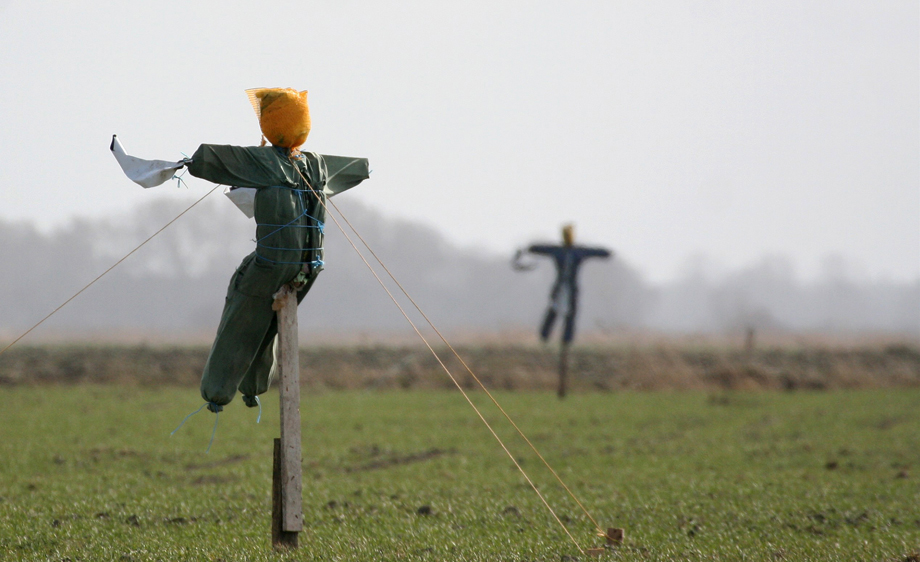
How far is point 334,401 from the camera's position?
17969 millimetres

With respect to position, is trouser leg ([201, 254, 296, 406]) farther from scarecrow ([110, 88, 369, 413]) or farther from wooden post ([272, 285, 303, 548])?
wooden post ([272, 285, 303, 548])

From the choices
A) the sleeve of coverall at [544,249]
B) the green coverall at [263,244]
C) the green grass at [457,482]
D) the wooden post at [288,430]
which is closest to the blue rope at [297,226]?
the green coverall at [263,244]

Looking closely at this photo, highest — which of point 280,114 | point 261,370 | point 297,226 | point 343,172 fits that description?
point 280,114

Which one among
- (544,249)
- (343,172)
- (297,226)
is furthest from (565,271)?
(297,226)

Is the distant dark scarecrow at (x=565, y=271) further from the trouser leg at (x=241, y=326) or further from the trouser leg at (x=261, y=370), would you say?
the trouser leg at (x=241, y=326)

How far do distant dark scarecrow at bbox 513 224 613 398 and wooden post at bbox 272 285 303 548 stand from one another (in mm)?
11555

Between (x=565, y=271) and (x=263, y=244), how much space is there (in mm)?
12772

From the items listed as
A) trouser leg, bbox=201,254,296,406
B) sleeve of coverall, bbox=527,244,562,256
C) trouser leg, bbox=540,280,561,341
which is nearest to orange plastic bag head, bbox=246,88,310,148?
trouser leg, bbox=201,254,296,406

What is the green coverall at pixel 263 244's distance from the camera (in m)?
5.66

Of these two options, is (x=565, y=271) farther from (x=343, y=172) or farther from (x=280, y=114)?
(x=280, y=114)

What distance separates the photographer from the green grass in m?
6.55

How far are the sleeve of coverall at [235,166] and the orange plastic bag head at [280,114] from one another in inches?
7.4

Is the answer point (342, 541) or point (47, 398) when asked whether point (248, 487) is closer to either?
point (342, 541)

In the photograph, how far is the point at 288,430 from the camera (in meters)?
5.77
